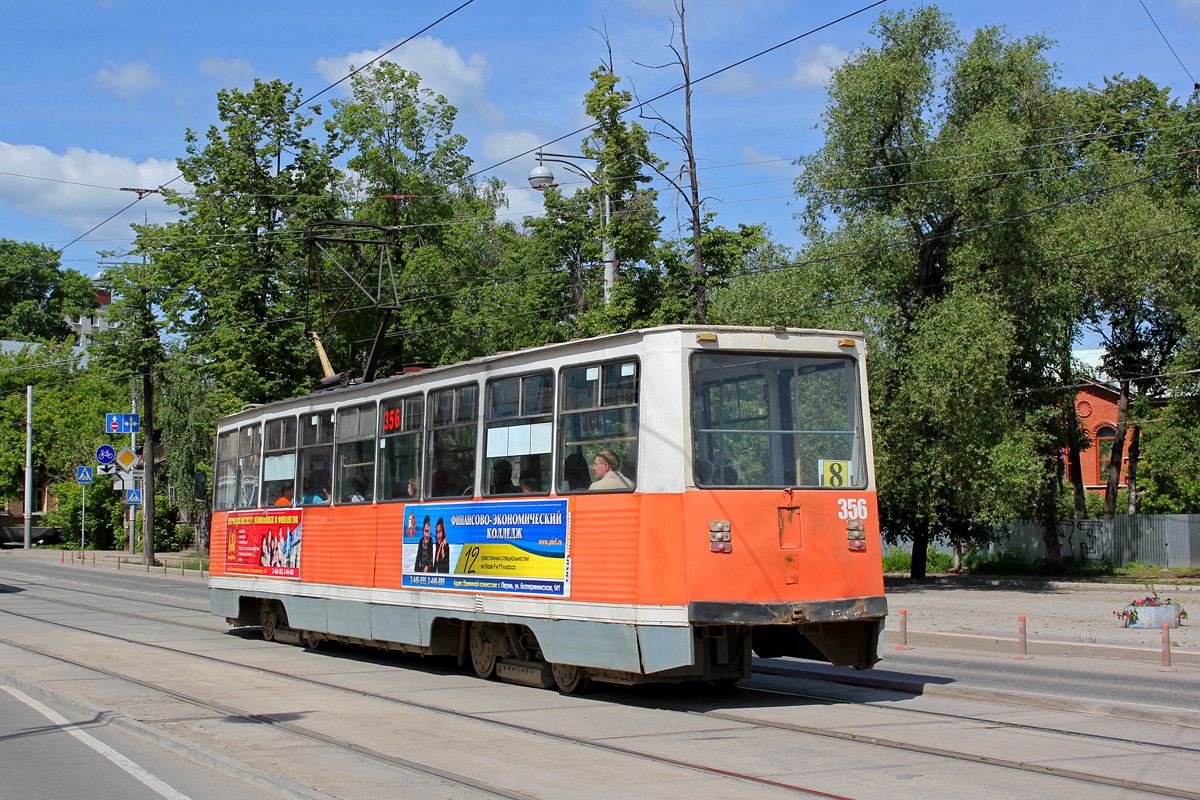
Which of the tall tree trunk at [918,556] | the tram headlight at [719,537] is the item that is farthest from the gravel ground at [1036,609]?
the tram headlight at [719,537]

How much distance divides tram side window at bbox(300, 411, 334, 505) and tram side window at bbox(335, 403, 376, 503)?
0.32m

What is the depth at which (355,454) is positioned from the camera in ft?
49.3

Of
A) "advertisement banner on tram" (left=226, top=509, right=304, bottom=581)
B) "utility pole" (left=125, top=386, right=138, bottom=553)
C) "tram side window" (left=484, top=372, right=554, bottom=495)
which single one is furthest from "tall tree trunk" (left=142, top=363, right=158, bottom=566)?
"tram side window" (left=484, top=372, right=554, bottom=495)

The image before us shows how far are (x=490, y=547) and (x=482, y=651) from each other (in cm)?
164

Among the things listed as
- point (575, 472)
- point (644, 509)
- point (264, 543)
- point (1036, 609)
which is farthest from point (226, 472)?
point (1036, 609)

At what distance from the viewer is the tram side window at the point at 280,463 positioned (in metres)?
16.8

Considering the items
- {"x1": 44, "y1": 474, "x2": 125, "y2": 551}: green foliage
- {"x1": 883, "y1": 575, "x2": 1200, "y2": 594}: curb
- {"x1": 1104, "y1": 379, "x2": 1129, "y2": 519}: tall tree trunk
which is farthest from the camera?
{"x1": 44, "y1": 474, "x2": 125, "y2": 551}: green foliage

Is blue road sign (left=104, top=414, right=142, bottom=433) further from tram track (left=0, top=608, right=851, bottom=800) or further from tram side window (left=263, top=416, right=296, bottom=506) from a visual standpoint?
tram track (left=0, top=608, right=851, bottom=800)

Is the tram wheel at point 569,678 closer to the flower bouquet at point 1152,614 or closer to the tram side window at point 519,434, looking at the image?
the tram side window at point 519,434

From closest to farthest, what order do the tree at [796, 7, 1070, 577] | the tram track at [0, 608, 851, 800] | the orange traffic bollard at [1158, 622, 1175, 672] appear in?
1. the tram track at [0, 608, 851, 800]
2. the orange traffic bollard at [1158, 622, 1175, 672]
3. the tree at [796, 7, 1070, 577]

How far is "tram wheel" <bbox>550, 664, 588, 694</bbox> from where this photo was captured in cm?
1142

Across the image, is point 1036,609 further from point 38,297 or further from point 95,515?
point 38,297

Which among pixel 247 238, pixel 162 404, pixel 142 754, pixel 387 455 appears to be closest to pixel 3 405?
pixel 162 404

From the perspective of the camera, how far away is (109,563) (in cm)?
5059
